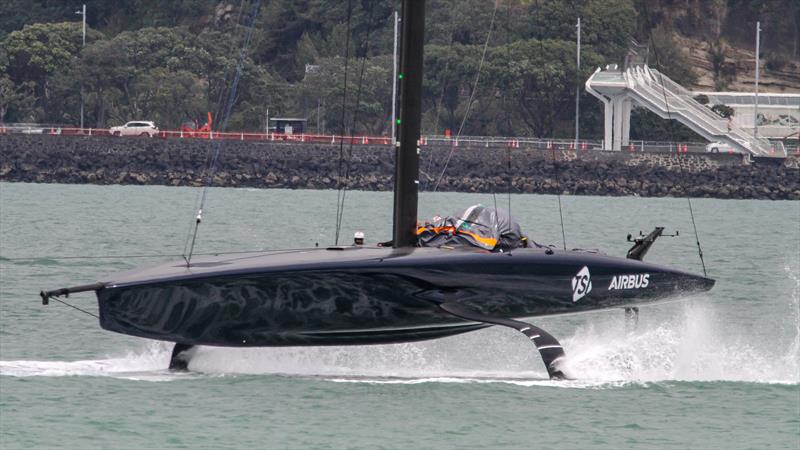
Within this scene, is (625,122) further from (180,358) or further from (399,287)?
(399,287)

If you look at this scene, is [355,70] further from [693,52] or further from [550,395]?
[550,395]

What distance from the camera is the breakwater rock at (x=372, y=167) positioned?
6956cm

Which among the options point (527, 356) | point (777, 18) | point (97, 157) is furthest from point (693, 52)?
point (527, 356)

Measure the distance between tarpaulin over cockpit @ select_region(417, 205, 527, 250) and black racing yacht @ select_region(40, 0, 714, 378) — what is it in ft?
0.04

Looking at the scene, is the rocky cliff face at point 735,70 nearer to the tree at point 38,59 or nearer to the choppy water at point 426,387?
the tree at point 38,59

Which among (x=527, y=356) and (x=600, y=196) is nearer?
(x=527, y=356)

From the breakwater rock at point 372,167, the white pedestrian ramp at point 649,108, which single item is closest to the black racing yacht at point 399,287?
the white pedestrian ramp at point 649,108

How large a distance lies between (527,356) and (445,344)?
981 mm

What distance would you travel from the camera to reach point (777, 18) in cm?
9212

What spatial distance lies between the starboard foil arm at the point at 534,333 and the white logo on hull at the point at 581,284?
1.67ft

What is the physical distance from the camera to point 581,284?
15.8 metres

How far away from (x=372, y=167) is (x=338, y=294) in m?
55.2

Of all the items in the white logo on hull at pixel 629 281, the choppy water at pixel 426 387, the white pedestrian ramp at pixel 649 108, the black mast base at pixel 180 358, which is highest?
the white pedestrian ramp at pixel 649 108

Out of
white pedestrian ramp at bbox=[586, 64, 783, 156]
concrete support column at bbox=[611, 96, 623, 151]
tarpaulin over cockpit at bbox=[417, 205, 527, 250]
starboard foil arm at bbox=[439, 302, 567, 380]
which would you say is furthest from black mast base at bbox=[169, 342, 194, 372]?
concrete support column at bbox=[611, 96, 623, 151]
